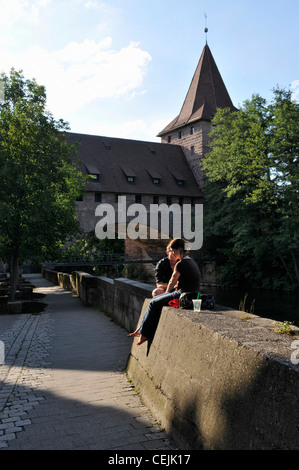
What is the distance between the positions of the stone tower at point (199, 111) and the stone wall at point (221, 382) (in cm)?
4710

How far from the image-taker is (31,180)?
1438 cm

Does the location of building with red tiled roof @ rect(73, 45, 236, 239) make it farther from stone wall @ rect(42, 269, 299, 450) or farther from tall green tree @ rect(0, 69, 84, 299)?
stone wall @ rect(42, 269, 299, 450)

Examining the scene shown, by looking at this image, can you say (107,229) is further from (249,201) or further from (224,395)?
(224,395)

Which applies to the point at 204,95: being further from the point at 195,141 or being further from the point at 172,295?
the point at 172,295

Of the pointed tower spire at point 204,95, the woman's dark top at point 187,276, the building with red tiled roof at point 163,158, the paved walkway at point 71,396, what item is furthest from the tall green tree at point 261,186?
the woman's dark top at point 187,276

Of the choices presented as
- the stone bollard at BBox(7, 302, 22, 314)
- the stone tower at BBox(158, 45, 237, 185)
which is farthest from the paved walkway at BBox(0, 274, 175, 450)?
the stone tower at BBox(158, 45, 237, 185)

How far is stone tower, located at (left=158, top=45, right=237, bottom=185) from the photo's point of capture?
4962 cm

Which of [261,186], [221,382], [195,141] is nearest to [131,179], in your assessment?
[195,141]

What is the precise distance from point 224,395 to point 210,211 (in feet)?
112

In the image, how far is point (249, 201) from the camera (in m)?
29.4

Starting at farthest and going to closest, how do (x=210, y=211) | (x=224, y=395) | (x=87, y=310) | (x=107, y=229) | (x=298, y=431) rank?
1. (x=107, y=229)
2. (x=210, y=211)
3. (x=87, y=310)
4. (x=224, y=395)
5. (x=298, y=431)

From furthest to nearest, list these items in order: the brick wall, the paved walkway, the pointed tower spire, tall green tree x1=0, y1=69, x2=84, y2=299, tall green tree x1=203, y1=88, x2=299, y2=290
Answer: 1. the pointed tower spire
2. the brick wall
3. tall green tree x1=203, y1=88, x2=299, y2=290
4. tall green tree x1=0, y1=69, x2=84, y2=299
5. the paved walkway

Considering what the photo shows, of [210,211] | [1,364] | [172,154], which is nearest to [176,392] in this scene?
[1,364]

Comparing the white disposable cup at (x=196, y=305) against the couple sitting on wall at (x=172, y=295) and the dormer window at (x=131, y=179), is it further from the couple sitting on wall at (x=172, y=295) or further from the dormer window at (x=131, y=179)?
the dormer window at (x=131, y=179)
